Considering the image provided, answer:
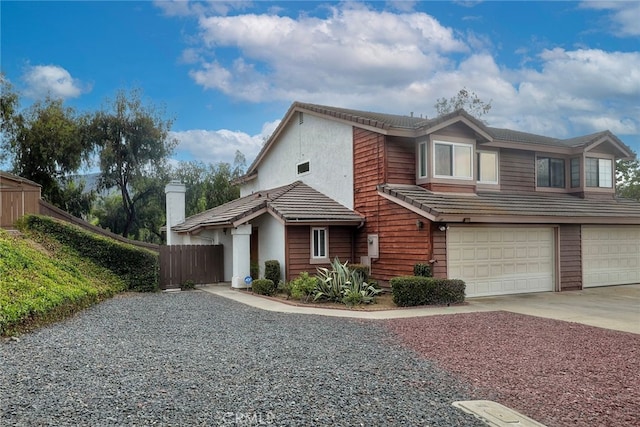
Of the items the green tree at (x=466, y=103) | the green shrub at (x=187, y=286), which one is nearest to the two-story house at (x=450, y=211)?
the green shrub at (x=187, y=286)

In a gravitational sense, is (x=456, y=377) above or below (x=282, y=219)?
below

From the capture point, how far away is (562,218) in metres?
15.0

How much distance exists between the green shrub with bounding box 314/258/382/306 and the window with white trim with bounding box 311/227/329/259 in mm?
2388

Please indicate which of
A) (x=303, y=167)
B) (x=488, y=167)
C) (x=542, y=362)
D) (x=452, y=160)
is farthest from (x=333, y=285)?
(x=303, y=167)

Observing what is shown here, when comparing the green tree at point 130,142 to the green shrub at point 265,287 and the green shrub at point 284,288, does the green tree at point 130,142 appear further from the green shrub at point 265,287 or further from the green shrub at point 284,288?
the green shrub at point 284,288

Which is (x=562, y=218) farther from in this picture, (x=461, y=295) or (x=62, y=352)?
(x=62, y=352)

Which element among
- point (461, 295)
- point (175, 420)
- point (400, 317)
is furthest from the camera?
point (461, 295)

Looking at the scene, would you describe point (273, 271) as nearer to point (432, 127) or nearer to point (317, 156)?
point (317, 156)

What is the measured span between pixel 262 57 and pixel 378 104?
49.1 feet

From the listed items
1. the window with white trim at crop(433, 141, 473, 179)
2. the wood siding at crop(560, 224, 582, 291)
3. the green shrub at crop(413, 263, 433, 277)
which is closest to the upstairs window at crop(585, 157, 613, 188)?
the wood siding at crop(560, 224, 582, 291)

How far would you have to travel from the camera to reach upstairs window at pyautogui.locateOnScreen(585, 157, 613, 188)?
1845 cm

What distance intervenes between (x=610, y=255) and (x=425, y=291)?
30.4 feet

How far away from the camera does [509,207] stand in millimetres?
14695

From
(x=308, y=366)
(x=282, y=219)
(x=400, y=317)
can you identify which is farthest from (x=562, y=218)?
(x=308, y=366)
